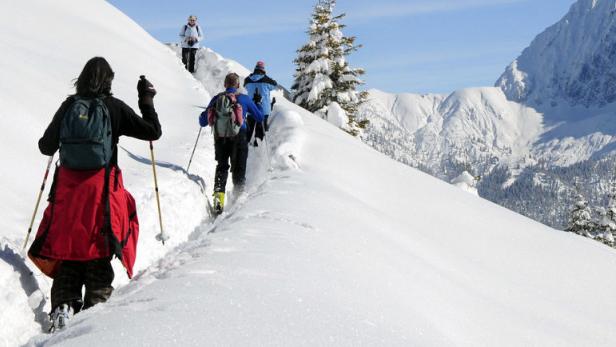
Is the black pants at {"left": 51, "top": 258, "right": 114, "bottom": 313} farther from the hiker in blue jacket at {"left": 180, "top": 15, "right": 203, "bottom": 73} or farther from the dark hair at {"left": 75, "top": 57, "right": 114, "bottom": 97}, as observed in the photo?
the hiker in blue jacket at {"left": 180, "top": 15, "right": 203, "bottom": 73}

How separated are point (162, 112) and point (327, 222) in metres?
10.9

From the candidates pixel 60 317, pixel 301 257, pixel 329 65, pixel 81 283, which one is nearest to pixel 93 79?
pixel 81 283

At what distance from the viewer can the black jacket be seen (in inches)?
190

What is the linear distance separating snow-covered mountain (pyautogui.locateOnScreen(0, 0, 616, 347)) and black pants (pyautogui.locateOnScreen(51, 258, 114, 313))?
0.92 ft

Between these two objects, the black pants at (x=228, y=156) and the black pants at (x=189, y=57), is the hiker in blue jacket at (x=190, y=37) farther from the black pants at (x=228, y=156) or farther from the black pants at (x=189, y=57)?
the black pants at (x=228, y=156)

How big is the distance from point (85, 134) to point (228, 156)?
18.9 feet

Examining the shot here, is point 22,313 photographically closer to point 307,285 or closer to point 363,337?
point 307,285

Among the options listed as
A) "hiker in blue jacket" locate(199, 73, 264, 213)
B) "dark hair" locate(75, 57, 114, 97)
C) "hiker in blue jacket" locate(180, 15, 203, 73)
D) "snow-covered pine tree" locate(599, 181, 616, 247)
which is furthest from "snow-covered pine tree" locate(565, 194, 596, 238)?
"dark hair" locate(75, 57, 114, 97)

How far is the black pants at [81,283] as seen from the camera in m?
4.75

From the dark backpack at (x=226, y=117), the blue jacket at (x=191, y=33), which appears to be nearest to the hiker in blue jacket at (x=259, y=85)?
the dark backpack at (x=226, y=117)

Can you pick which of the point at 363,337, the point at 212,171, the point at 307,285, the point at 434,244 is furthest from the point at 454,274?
the point at 212,171

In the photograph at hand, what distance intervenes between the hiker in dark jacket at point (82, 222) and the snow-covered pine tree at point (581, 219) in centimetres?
3643

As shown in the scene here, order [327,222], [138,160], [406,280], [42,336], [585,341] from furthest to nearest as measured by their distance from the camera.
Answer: [138,160] → [327,222] → [585,341] → [406,280] → [42,336]

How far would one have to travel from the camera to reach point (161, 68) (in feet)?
79.0
